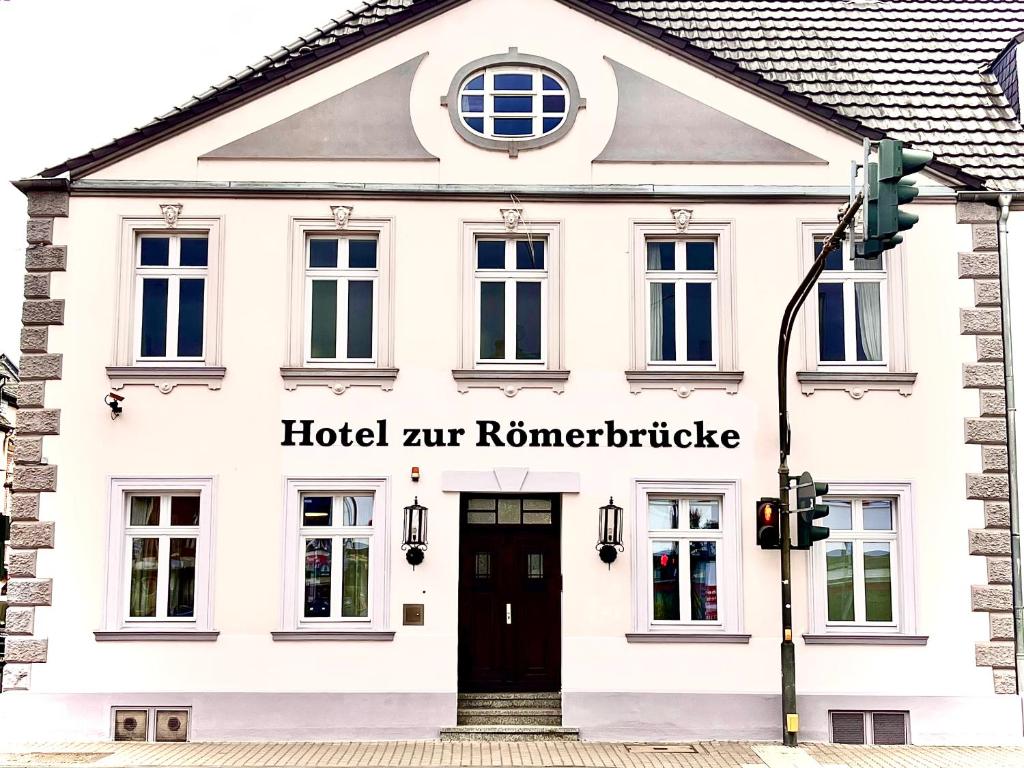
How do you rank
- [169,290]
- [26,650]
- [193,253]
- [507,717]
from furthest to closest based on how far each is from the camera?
[193,253] < [169,290] < [507,717] < [26,650]

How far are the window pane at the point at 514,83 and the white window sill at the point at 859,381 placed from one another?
4714mm

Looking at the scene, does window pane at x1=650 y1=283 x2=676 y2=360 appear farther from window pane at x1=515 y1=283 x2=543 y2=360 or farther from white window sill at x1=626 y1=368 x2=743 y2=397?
window pane at x1=515 y1=283 x2=543 y2=360

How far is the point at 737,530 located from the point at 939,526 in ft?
7.53

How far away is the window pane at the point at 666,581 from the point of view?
14.1m

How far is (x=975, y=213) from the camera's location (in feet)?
47.8

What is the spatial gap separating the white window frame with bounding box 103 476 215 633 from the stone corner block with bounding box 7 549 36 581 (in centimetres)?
82

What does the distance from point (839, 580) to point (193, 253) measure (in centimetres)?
846

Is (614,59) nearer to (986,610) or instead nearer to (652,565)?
(652,565)

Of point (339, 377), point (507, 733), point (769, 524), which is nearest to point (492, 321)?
point (339, 377)

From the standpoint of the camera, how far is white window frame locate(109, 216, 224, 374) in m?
14.2

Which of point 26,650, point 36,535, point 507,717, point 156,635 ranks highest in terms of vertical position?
point 36,535

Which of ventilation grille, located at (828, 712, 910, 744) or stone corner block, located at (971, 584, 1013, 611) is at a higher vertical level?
stone corner block, located at (971, 584, 1013, 611)

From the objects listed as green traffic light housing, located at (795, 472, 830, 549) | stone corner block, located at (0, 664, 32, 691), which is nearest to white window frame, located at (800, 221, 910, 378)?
green traffic light housing, located at (795, 472, 830, 549)

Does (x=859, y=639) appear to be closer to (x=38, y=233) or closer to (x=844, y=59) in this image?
(x=844, y=59)
